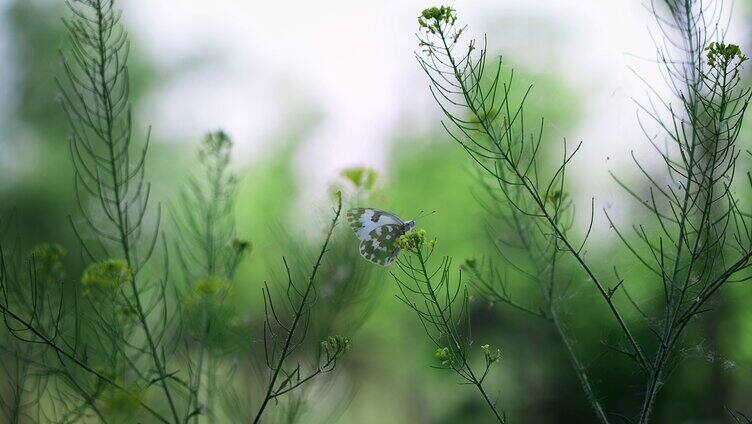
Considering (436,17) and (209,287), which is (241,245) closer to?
(209,287)

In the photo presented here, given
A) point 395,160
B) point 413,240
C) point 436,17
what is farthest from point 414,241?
point 395,160

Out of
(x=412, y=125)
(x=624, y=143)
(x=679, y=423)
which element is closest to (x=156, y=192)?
(x=412, y=125)

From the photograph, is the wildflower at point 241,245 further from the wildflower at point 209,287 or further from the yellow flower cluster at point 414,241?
the yellow flower cluster at point 414,241

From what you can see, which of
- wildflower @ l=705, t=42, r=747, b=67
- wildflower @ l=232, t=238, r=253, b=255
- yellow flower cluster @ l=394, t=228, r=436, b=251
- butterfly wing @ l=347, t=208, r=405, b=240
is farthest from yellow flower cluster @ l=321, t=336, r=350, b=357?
wildflower @ l=705, t=42, r=747, b=67

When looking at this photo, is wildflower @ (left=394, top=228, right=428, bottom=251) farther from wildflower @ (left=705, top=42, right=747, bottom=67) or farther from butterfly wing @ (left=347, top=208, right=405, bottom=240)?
wildflower @ (left=705, top=42, right=747, bottom=67)

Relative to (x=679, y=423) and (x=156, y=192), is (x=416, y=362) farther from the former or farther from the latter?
(x=679, y=423)

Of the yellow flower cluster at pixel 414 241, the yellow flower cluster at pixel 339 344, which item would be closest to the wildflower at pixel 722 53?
the yellow flower cluster at pixel 414 241

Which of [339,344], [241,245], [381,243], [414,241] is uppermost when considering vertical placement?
[241,245]
